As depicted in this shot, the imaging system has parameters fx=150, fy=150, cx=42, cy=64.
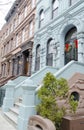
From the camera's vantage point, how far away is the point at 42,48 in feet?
38.0

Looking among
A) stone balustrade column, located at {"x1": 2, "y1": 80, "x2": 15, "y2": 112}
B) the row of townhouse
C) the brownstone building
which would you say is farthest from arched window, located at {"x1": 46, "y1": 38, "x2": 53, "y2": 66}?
stone balustrade column, located at {"x1": 2, "y1": 80, "x2": 15, "y2": 112}

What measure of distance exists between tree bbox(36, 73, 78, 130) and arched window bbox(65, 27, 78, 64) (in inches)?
186

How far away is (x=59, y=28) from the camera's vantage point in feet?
32.8

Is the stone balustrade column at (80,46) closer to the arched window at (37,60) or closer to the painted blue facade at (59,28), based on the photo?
the painted blue facade at (59,28)

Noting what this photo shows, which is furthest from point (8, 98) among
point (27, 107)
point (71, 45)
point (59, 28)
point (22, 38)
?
point (22, 38)

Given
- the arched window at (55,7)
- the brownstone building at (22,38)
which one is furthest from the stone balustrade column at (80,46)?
the brownstone building at (22,38)

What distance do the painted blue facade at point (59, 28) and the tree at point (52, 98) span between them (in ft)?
12.4

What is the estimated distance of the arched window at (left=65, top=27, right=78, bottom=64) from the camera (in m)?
9.12

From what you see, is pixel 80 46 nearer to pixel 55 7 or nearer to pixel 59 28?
pixel 59 28

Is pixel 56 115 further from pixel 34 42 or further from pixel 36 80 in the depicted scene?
pixel 34 42

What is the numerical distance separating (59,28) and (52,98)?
6.57 meters

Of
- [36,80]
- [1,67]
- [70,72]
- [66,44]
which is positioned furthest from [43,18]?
[1,67]

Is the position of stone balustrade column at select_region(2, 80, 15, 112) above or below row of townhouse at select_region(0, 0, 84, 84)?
below

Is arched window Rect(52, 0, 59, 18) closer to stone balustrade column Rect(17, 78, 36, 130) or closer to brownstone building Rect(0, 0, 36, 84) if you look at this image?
brownstone building Rect(0, 0, 36, 84)
